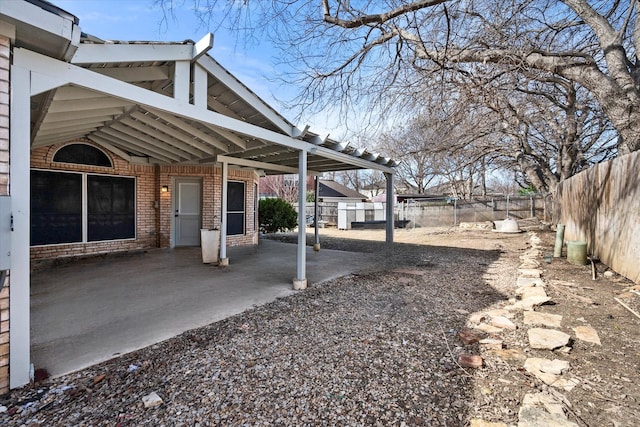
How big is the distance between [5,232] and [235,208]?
6845mm

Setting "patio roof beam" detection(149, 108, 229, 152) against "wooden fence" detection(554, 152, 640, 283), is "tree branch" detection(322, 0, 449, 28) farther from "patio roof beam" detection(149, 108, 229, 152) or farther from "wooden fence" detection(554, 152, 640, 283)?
"wooden fence" detection(554, 152, 640, 283)

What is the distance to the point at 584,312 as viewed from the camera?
12.1 feet

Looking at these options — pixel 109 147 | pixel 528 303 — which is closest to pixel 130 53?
pixel 528 303

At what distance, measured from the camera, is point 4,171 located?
213cm

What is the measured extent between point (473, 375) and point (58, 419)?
111 inches

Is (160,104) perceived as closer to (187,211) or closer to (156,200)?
(156,200)

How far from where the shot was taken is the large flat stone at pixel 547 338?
2818 mm

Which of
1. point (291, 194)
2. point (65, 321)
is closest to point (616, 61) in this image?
point (65, 321)

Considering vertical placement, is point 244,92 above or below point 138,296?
above

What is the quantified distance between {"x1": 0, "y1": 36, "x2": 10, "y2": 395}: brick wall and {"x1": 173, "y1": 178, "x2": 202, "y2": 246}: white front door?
6387 mm

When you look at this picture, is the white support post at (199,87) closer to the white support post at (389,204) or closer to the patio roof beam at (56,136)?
the patio roof beam at (56,136)

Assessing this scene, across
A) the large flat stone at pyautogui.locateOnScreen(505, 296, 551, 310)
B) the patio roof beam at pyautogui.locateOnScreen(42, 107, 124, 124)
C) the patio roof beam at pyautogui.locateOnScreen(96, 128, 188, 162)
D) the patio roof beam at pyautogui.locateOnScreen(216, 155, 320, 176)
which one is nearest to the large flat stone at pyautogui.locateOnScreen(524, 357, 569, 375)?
the large flat stone at pyautogui.locateOnScreen(505, 296, 551, 310)

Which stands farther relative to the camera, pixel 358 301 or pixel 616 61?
pixel 616 61

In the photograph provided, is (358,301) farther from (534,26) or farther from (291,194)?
(291,194)
